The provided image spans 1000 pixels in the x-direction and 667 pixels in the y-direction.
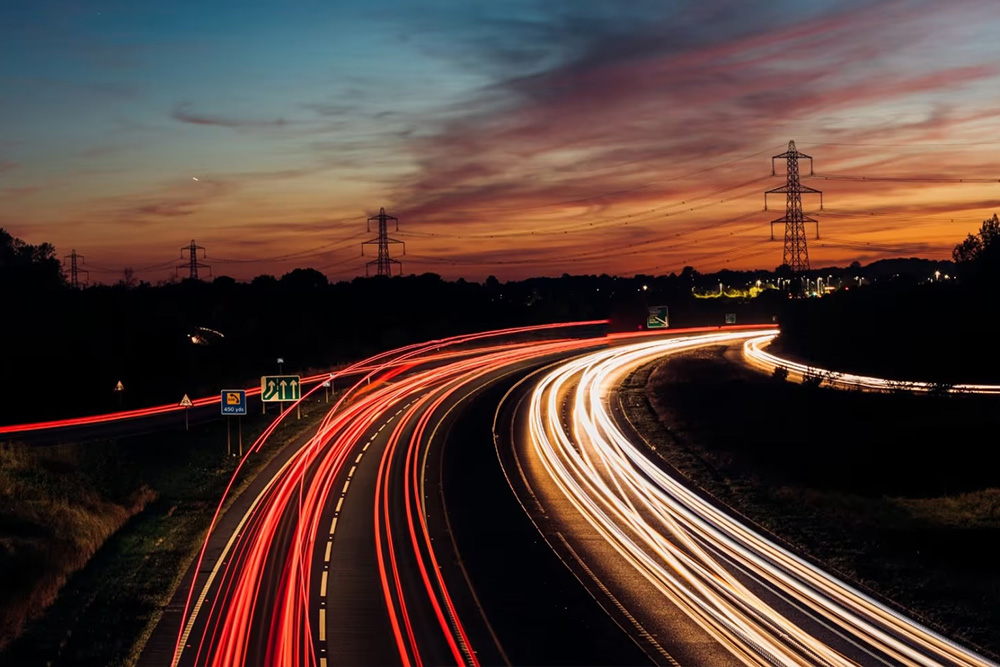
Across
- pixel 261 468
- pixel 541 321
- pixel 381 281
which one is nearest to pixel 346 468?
pixel 261 468

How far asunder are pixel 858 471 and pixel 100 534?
1350 inches

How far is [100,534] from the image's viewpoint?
94.7 ft

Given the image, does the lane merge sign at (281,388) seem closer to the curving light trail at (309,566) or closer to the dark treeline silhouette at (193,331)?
the curving light trail at (309,566)

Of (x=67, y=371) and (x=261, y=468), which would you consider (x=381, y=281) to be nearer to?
(x=67, y=371)

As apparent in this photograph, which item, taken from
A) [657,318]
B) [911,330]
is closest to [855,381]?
[911,330]

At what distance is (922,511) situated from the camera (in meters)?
34.9

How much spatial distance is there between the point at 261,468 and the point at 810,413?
3404 cm

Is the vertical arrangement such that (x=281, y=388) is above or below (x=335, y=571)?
above

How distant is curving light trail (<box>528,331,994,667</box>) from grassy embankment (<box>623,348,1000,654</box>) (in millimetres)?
1053

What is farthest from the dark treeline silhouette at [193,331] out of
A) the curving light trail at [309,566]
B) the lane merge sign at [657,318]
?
the curving light trail at [309,566]

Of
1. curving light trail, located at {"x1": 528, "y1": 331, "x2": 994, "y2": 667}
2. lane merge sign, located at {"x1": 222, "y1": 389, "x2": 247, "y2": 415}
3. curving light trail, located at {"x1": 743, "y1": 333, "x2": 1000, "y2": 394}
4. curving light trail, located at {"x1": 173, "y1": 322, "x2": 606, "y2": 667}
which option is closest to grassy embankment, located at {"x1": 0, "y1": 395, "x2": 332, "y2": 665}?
curving light trail, located at {"x1": 173, "y1": 322, "x2": 606, "y2": 667}

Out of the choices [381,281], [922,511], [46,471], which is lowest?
[922,511]

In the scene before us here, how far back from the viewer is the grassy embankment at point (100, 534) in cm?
1931

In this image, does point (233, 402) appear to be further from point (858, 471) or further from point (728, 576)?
point (858, 471)
